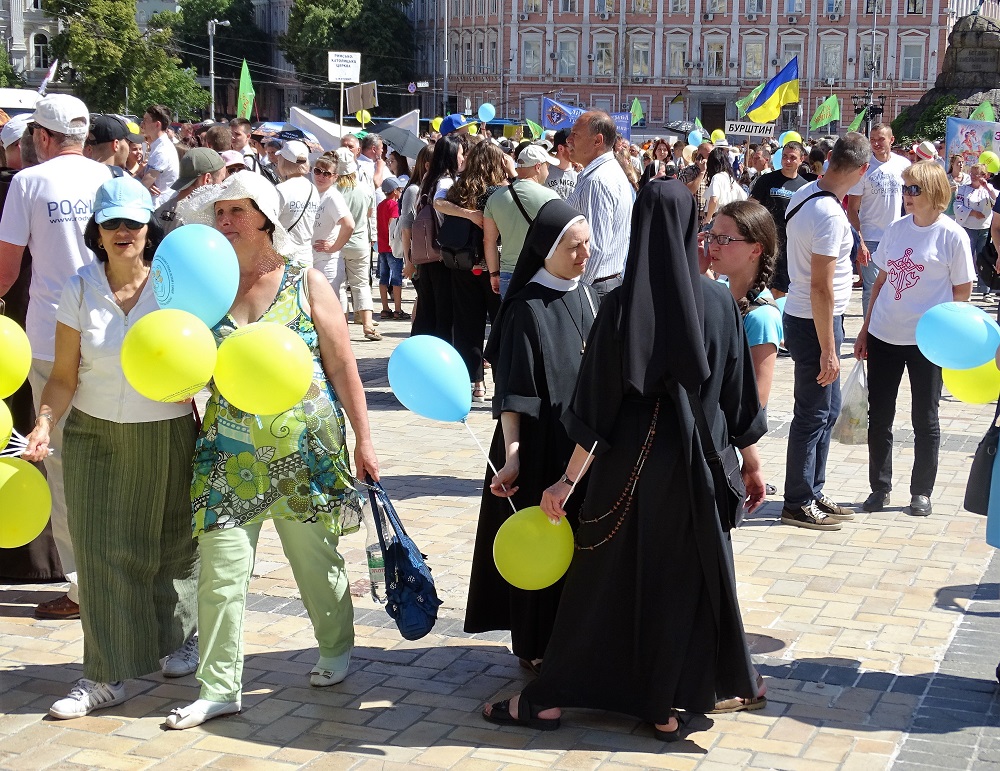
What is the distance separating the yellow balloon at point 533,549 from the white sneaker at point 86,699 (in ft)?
4.86

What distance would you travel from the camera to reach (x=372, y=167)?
1557 centimetres

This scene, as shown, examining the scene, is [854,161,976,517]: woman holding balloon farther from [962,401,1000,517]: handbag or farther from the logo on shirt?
[962,401,1000,517]: handbag

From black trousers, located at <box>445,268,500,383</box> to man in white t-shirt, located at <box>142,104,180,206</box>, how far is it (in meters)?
2.64

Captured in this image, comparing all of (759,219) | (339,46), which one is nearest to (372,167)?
(759,219)

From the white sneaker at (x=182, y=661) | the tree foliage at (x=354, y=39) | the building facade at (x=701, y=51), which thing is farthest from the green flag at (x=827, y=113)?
the tree foliage at (x=354, y=39)

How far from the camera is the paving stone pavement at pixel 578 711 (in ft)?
14.3

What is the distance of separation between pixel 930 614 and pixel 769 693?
1.29 metres

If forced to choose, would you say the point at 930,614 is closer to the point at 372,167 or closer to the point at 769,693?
the point at 769,693

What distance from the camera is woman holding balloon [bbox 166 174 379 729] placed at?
178 inches

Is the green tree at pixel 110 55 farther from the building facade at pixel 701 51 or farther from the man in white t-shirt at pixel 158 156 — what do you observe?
the man in white t-shirt at pixel 158 156

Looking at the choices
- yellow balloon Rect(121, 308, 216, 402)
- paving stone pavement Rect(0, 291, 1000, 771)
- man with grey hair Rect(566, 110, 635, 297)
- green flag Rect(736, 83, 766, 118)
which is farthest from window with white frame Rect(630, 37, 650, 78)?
yellow balloon Rect(121, 308, 216, 402)

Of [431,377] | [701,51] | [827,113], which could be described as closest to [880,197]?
[431,377]

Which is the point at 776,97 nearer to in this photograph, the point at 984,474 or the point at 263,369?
the point at 984,474

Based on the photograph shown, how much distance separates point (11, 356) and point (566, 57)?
86.8 meters
